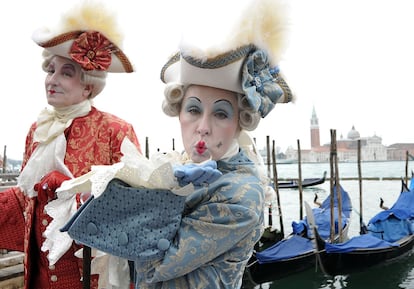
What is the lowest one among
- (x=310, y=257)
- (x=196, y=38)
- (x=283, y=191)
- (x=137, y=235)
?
(x=283, y=191)

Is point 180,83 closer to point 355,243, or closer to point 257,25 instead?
point 257,25

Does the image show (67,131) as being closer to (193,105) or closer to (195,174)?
(193,105)

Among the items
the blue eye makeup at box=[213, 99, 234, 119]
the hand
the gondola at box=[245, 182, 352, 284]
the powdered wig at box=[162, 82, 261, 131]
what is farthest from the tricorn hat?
the gondola at box=[245, 182, 352, 284]

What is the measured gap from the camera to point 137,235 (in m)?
1.00

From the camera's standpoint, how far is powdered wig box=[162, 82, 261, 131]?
3.84ft

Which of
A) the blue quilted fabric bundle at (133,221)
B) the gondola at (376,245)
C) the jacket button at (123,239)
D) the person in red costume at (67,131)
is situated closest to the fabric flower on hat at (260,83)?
the blue quilted fabric bundle at (133,221)

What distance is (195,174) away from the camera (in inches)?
38.5

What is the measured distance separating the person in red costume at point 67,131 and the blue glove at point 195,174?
650 millimetres

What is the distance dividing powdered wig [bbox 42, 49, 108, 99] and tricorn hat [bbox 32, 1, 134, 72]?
0.17ft

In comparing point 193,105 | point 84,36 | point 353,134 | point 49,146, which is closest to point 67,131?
point 49,146

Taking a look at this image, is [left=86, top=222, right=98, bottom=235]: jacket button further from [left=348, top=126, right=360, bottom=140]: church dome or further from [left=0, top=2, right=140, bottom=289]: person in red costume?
[left=348, top=126, right=360, bottom=140]: church dome

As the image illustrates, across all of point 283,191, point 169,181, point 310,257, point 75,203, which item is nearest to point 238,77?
point 169,181

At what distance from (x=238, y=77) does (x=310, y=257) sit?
6094mm

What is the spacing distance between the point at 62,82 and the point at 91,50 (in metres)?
0.17
